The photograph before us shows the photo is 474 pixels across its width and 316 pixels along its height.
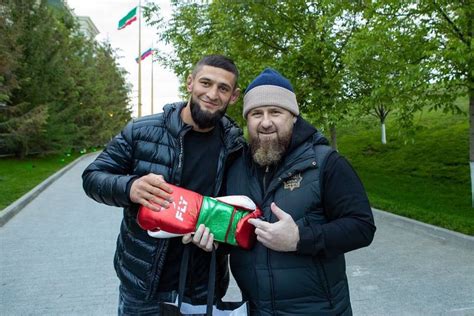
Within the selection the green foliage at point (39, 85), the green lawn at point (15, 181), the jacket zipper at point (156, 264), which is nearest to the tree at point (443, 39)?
the jacket zipper at point (156, 264)

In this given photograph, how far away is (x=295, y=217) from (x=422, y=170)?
14476mm

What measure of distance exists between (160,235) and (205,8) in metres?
14.1

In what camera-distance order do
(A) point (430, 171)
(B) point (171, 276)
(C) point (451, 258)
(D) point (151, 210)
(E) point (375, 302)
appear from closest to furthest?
1. (D) point (151, 210)
2. (B) point (171, 276)
3. (E) point (375, 302)
4. (C) point (451, 258)
5. (A) point (430, 171)

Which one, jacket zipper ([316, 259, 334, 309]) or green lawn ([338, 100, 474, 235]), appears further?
green lawn ([338, 100, 474, 235])

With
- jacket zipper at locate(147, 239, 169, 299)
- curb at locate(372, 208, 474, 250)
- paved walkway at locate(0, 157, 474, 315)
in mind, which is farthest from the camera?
curb at locate(372, 208, 474, 250)

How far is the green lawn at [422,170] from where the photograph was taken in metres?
8.90

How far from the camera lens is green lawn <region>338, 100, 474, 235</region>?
8.90 meters

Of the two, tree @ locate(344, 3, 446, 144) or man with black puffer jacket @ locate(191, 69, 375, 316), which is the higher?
tree @ locate(344, 3, 446, 144)

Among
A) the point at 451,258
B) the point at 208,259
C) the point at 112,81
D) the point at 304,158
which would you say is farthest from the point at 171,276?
the point at 112,81

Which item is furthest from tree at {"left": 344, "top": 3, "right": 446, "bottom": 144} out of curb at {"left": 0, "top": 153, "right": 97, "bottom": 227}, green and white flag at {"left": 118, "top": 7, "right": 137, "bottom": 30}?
green and white flag at {"left": 118, "top": 7, "right": 137, "bottom": 30}

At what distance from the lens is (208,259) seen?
232 centimetres

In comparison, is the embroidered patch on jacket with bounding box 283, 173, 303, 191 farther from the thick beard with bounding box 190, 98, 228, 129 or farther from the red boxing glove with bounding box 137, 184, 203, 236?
Answer: the thick beard with bounding box 190, 98, 228, 129

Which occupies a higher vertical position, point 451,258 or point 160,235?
point 160,235

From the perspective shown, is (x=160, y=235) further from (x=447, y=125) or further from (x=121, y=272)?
(x=447, y=125)
